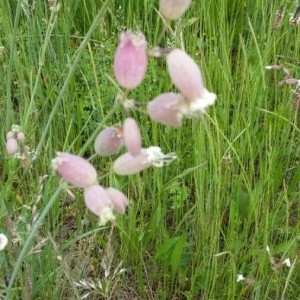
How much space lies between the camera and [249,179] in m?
1.76

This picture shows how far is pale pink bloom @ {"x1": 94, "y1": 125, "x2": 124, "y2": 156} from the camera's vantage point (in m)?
0.82

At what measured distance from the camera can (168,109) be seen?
724mm

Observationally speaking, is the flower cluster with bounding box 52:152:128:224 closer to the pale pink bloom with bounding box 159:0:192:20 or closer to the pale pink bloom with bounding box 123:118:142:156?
the pale pink bloom with bounding box 123:118:142:156

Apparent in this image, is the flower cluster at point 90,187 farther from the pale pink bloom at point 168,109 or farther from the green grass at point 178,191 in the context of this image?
the green grass at point 178,191

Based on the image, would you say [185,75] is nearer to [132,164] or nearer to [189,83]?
[189,83]

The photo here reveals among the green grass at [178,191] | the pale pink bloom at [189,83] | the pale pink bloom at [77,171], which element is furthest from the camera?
the green grass at [178,191]

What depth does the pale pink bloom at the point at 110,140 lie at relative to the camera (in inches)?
32.5

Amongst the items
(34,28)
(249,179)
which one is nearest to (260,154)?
(249,179)

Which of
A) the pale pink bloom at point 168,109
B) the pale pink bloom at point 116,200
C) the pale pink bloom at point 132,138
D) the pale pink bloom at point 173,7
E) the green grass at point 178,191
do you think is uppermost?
the pale pink bloom at point 173,7

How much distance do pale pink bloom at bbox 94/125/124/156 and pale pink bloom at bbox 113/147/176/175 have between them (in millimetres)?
24

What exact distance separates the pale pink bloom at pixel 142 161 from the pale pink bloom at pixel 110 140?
2 centimetres

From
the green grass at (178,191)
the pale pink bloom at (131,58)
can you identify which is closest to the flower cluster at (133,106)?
the pale pink bloom at (131,58)

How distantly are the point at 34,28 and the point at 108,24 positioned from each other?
38 cm

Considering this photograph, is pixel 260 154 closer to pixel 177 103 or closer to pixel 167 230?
pixel 167 230
